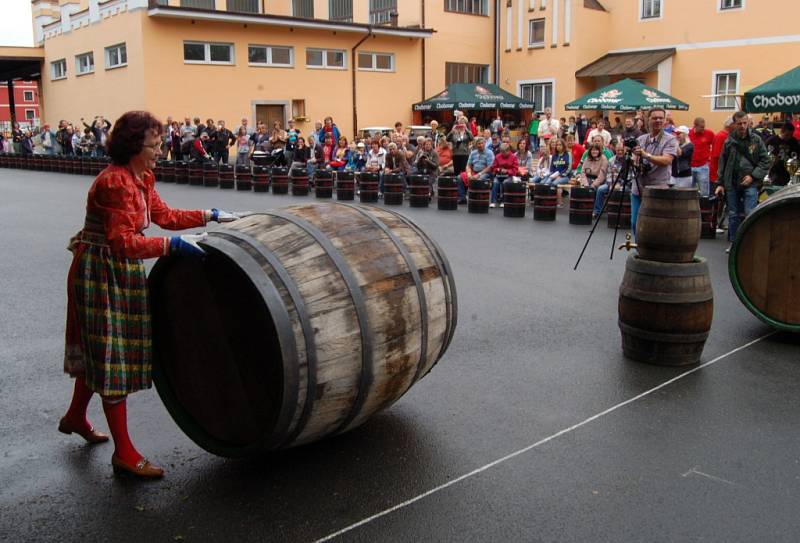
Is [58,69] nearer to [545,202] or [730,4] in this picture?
[730,4]

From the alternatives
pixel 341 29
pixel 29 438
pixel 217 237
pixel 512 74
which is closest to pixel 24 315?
pixel 29 438

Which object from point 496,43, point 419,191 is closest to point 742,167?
point 419,191

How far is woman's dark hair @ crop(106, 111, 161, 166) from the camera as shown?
3760 millimetres

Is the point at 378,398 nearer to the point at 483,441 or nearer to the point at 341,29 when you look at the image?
the point at 483,441

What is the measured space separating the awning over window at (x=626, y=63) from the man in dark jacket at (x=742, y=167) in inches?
862

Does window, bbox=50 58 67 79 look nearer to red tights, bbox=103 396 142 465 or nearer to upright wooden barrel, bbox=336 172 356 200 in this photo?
upright wooden barrel, bbox=336 172 356 200

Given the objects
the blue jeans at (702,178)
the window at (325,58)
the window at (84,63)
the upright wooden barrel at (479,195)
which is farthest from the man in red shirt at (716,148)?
the window at (84,63)

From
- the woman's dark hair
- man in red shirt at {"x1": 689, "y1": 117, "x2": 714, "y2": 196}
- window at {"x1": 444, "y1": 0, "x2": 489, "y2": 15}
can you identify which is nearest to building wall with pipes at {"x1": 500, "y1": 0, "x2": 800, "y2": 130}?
window at {"x1": 444, "y1": 0, "x2": 489, "y2": 15}

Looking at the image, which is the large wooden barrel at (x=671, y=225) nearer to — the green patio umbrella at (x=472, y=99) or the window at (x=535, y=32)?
the green patio umbrella at (x=472, y=99)

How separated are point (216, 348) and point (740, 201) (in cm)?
918

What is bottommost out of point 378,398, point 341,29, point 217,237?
point 378,398

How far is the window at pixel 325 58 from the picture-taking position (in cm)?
3198

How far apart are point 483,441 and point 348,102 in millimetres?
30073

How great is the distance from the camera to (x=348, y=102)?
33.1 meters
